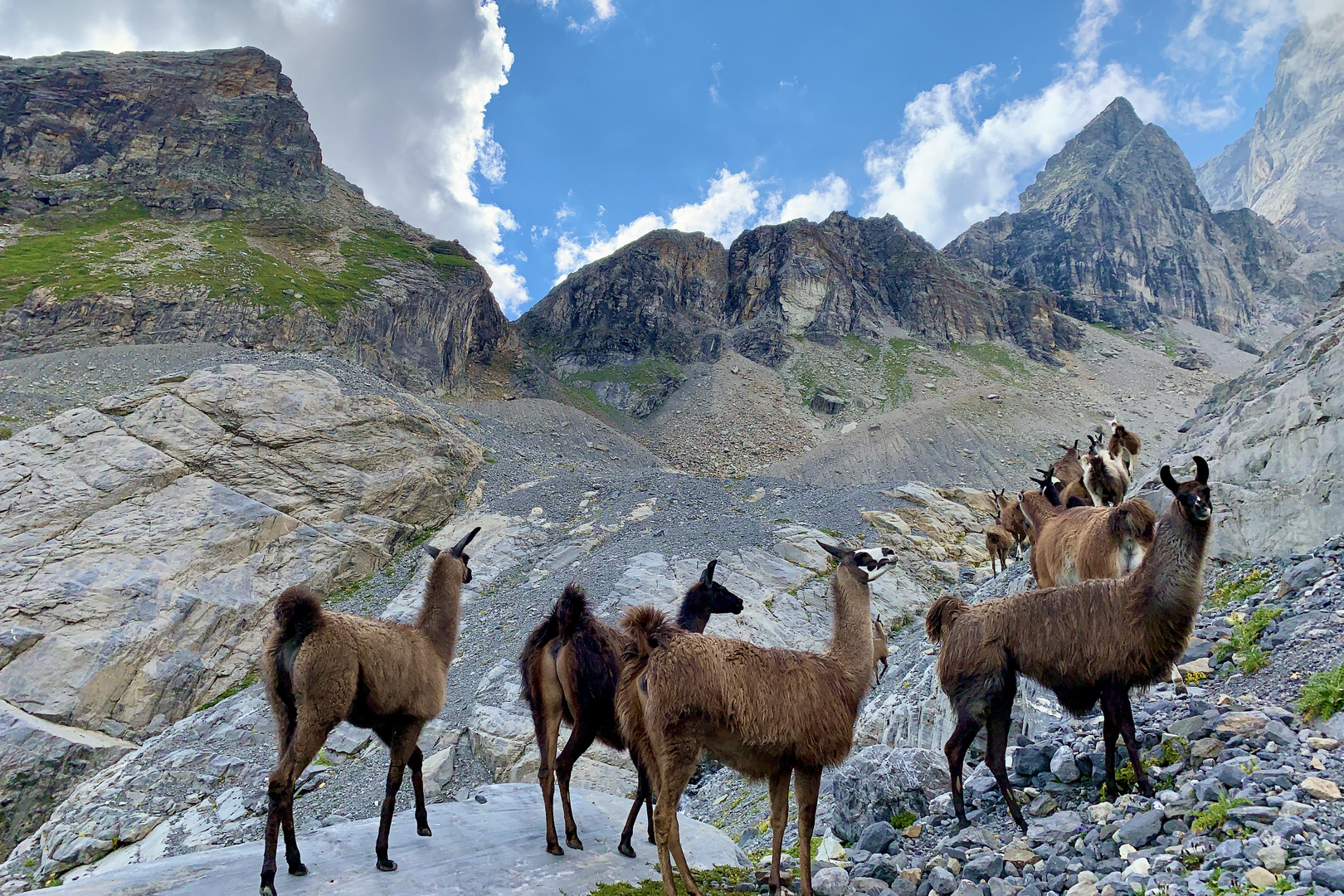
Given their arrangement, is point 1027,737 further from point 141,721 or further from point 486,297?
point 486,297

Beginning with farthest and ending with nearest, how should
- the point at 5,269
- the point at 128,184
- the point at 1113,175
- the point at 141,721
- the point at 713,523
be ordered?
the point at 1113,175
the point at 128,184
the point at 5,269
the point at 713,523
the point at 141,721

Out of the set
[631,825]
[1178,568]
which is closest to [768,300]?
[1178,568]

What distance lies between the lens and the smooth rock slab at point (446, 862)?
513 centimetres

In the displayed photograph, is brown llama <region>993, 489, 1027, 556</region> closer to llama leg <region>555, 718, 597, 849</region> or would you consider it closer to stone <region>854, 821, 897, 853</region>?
stone <region>854, 821, 897, 853</region>

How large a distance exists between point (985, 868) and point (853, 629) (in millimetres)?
2112

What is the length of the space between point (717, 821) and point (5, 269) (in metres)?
70.3

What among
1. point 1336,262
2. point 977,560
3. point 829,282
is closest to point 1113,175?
point 1336,262

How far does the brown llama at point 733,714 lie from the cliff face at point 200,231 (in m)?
60.2

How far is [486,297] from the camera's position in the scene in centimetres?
9081

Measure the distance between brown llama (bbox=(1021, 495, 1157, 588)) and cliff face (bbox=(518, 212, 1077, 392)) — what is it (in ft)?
303

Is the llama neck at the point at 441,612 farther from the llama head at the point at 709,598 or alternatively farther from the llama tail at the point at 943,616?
the llama tail at the point at 943,616

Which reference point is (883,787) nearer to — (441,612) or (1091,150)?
(441,612)

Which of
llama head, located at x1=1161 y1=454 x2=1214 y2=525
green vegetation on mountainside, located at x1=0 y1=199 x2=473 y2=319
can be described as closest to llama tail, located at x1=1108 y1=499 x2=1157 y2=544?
llama head, located at x1=1161 y1=454 x2=1214 y2=525

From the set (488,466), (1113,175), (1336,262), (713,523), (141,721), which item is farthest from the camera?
(1113,175)
